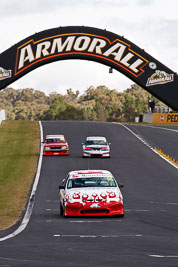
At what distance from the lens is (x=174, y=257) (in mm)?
11883

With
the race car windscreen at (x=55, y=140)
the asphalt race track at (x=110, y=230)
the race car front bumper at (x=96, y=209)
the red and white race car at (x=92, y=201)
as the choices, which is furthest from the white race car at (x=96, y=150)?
the race car front bumper at (x=96, y=209)

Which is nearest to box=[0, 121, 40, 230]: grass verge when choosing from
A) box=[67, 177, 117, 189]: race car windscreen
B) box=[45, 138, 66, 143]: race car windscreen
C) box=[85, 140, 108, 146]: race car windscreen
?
box=[45, 138, 66, 143]: race car windscreen

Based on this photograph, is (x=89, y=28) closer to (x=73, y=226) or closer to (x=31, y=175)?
(x=31, y=175)

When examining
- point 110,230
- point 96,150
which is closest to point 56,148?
point 96,150

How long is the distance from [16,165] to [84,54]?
465 inches

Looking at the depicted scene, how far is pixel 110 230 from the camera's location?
16766 millimetres

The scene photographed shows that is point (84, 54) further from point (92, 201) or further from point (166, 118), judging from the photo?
point (166, 118)

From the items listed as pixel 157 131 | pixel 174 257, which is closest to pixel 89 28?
pixel 157 131

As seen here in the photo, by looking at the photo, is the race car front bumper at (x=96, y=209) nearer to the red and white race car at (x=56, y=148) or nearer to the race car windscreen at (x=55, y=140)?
the red and white race car at (x=56, y=148)

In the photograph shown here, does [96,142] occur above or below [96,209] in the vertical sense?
above

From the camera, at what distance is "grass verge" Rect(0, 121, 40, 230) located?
78.6 feet

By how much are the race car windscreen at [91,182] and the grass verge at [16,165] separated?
2056 millimetres

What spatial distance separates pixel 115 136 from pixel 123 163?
68.9 ft

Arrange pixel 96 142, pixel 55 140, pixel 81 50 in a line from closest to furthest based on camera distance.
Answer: pixel 96 142
pixel 55 140
pixel 81 50
